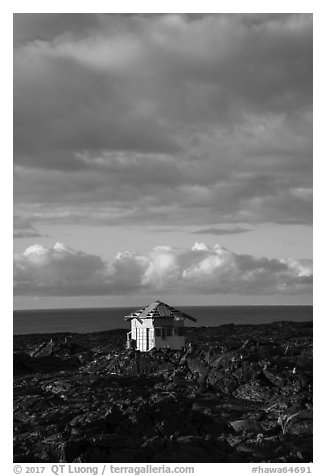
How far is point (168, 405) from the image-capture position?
45.8 m

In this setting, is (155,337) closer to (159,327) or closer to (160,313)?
(159,327)

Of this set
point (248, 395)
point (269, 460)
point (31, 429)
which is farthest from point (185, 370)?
point (269, 460)

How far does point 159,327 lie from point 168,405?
24.3 m

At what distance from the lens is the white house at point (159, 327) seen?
6981cm

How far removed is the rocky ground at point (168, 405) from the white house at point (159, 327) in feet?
10.7

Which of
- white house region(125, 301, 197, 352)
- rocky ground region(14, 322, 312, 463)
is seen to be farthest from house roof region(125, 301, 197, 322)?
rocky ground region(14, 322, 312, 463)

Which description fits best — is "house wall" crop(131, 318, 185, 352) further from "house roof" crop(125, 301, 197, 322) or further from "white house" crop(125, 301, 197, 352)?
"house roof" crop(125, 301, 197, 322)

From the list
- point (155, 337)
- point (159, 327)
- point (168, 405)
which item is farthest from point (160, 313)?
point (168, 405)

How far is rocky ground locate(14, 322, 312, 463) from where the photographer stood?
125ft

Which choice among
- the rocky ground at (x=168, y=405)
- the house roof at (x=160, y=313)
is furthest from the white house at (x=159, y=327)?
the rocky ground at (x=168, y=405)

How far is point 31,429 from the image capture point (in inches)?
1716

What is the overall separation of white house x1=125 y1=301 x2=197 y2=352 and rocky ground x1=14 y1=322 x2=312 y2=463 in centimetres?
325

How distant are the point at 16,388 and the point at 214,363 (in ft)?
51.9
